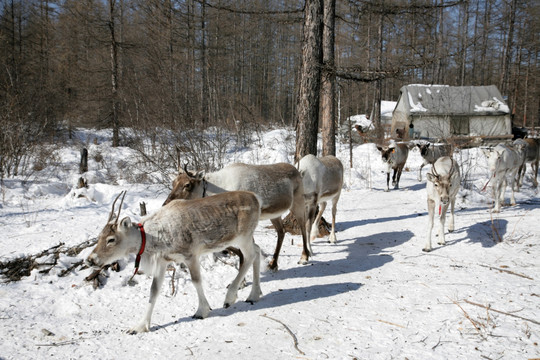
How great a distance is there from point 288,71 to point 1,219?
40.3 metres

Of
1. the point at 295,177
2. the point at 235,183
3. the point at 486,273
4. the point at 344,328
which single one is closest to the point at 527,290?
the point at 486,273

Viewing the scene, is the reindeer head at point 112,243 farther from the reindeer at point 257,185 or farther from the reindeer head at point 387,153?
the reindeer head at point 387,153

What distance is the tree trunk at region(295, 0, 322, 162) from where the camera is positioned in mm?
8484

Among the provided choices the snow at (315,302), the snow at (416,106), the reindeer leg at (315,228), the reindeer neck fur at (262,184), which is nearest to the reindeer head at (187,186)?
the reindeer neck fur at (262,184)

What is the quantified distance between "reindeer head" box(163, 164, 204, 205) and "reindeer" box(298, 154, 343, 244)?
2.28m

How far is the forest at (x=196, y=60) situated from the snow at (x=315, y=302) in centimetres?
349

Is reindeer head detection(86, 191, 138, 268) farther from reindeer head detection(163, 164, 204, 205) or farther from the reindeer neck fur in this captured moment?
the reindeer neck fur

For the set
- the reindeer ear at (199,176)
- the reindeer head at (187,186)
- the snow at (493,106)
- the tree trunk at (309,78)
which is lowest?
the reindeer head at (187,186)

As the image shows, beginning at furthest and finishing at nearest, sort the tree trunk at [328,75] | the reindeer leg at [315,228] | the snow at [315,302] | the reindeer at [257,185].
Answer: the tree trunk at [328,75] < the reindeer leg at [315,228] < the reindeer at [257,185] < the snow at [315,302]

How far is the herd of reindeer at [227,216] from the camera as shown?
443 centimetres

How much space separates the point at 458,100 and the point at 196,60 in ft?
79.1

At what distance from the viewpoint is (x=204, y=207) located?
4.82 metres

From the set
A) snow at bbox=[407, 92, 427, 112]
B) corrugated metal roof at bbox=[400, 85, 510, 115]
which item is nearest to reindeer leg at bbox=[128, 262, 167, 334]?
corrugated metal roof at bbox=[400, 85, 510, 115]

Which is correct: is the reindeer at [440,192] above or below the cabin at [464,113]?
below
